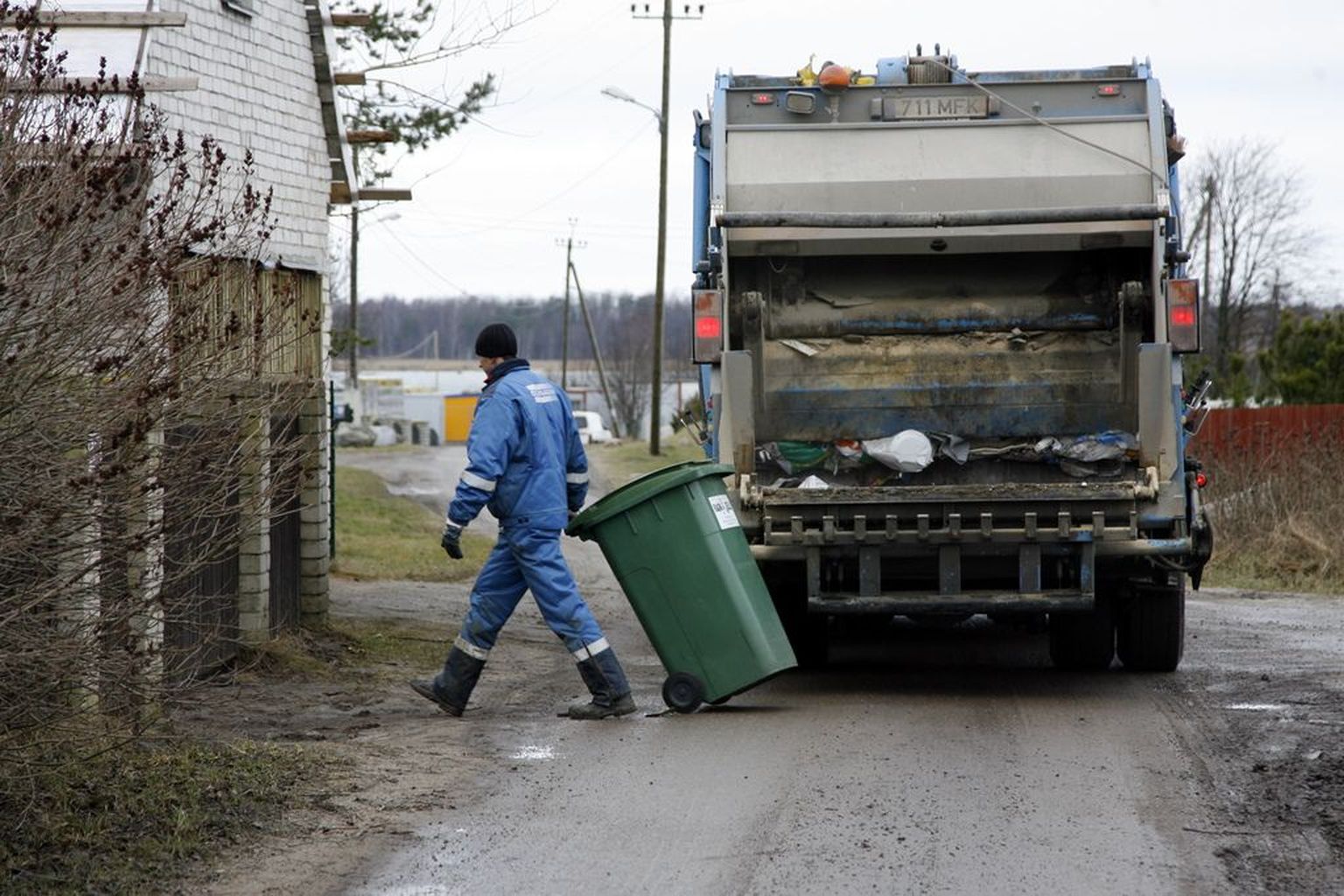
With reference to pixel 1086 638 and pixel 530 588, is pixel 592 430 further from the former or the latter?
pixel 530 588

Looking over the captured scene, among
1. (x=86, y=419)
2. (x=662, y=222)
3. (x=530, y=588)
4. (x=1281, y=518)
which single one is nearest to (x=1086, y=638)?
(x=530, y=588)

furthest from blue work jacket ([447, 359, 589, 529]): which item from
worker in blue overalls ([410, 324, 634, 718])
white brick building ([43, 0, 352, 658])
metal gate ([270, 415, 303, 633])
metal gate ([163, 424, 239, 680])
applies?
metal gate ([270, 415, 303, 633])

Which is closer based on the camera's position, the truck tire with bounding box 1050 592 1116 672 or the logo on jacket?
the logo on jacket

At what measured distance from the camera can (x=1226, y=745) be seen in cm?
753

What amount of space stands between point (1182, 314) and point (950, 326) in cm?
131

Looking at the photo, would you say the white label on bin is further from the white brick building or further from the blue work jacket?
the white brick building

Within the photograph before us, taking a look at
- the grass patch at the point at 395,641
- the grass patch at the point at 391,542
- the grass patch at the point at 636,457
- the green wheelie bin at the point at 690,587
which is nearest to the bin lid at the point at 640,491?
the green wheelie bin at the point at 690,587

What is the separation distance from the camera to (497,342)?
8539 mm

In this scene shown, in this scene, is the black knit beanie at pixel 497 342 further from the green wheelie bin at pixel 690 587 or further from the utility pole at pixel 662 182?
the utility pole at pixel 662 182

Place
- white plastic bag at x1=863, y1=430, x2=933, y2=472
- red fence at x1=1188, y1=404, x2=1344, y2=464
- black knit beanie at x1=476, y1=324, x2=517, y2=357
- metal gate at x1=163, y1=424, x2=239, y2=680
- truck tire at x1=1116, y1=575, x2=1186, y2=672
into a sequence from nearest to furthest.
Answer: metal gate at x1=163, y1=424, x2=239, y2=680 < black knit beanie at x1=476, y1=324, x2=517, y2=357 < white plastic bag at x1=863, y1=430, x2=933, y2=472 < truck tire at x1=1116, y1=575, x2=1186, y2=672 < red fence at x1=1188, y1=404, x2=1344, y2=464

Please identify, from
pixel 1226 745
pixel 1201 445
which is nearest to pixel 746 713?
pixel 1226 745

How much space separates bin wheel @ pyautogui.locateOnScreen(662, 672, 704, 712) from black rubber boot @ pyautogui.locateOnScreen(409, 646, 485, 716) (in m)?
0.84

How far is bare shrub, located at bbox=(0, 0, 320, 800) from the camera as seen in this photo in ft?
17.4

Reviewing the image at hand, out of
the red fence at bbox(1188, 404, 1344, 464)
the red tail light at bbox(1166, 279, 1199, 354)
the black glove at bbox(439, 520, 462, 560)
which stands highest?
the red tail light at bbox(1166, 279, 1199, 354)
